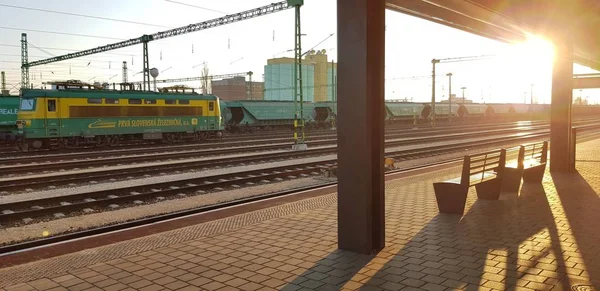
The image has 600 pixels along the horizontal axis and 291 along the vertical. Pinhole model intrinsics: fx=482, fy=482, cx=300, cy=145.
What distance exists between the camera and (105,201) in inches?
403

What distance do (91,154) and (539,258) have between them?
19.1 metres

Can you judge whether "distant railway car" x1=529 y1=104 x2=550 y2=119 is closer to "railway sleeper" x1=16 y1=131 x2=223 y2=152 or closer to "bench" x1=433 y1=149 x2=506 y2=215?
"railway sleeper" x1=16 y1=131 x2=223 y2=152

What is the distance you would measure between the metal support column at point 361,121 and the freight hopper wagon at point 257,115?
32.1m

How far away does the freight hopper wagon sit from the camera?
128 ft

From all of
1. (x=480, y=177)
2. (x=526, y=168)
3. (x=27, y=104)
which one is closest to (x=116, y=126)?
(x=27, y=104)

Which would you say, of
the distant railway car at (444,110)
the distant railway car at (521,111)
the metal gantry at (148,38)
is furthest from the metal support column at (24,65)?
the distant railway car at (521,111)

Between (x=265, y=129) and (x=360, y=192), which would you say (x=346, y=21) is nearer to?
(x=360, y=192)

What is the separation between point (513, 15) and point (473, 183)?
3345mm

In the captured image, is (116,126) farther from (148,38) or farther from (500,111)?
(500,111)

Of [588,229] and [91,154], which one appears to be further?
[91,154]

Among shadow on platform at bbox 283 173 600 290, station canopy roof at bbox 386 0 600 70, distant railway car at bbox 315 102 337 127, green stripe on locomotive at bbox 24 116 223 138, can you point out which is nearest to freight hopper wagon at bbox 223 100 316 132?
distant railway car at bbox 315 102 337 127

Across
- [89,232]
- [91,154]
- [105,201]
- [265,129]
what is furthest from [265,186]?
[265,129]

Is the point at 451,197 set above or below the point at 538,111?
below

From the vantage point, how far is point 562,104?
38.8ft
